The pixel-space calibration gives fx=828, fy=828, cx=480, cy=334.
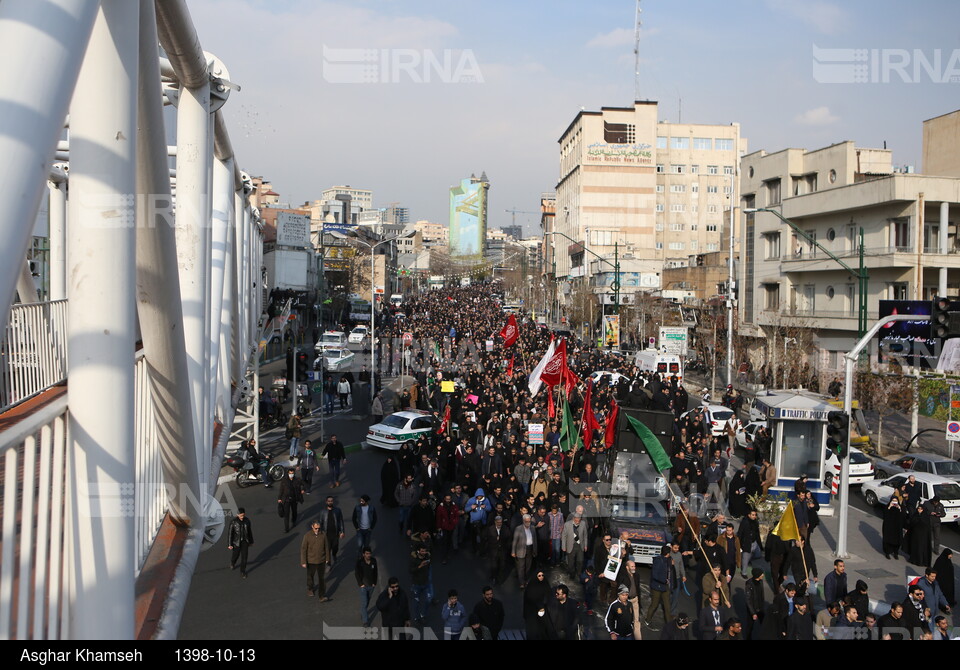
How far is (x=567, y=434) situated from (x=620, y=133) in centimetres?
8377

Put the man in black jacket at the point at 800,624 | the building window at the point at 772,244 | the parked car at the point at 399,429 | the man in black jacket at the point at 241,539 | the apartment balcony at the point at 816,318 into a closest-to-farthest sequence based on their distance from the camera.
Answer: the man in black jacket at the point at 800,624
the man in black jacket at the point at 241,539
the parked car at the point at 399,429
the apartment balcony at the point at 816,318
the building window at the point at 772,244

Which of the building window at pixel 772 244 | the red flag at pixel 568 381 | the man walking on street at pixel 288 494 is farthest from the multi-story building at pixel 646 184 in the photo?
the man walking on street at pixel 288 494

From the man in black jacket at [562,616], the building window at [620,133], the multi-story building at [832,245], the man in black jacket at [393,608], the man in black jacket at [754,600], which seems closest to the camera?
the man in black jacket at [562,616]

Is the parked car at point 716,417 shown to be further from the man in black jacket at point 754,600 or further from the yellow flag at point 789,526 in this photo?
the man in black jacket at point 754,600

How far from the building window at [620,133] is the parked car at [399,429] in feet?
263

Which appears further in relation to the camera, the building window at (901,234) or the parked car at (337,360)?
the parked car at (337,360)

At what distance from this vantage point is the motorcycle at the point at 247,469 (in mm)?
19266

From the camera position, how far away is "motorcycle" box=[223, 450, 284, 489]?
63.2 feet

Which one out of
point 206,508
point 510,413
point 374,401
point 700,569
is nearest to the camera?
point 206,508

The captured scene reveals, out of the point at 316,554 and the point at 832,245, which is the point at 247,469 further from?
the point at 832,245

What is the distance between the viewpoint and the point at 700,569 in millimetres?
11383
